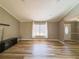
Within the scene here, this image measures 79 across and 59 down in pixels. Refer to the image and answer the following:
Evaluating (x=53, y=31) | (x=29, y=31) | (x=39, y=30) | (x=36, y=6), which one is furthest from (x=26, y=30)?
(x=36, y=6)

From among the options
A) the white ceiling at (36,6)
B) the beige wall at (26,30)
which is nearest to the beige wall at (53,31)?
the beige wall at (26,30)

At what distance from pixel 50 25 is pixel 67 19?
2.42m

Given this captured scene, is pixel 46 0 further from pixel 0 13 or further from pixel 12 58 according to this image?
pixel 12 58

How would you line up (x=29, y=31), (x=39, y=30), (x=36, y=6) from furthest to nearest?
(x=39, y=30)
(x=29, y=31)
(x=36, y=6)

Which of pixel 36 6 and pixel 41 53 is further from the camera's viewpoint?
pixel 36 6

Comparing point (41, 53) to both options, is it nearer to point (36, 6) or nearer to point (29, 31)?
point (36, 6)

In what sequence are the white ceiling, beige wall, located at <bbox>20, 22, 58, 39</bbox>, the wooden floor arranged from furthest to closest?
beige wall, located at <bbox>20, 22, 58, 39</bbox>
the white ceiling
the wooden floor

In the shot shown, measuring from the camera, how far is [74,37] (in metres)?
8.51

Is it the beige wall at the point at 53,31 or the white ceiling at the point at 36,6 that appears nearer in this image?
the white ceiling at the point at 36,6

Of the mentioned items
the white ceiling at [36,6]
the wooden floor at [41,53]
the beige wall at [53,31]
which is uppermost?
the white ceiling at [36,6]

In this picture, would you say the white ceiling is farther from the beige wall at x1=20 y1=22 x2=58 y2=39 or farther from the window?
the window

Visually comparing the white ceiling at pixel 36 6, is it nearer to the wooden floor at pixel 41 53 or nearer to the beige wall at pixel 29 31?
the wooden floor at pixel 41 53

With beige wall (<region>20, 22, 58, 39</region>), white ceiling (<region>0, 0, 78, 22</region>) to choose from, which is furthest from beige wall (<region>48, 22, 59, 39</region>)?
white ceiling (<region>0, 0, 78, 22</region>)

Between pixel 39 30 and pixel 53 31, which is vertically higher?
pixel 39 30
